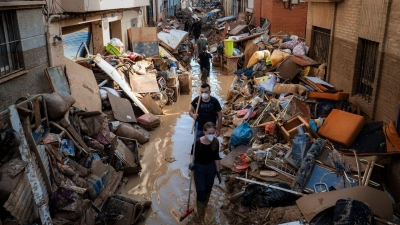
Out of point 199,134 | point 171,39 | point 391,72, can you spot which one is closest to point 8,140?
point 199,134

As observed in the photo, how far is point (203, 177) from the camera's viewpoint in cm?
574

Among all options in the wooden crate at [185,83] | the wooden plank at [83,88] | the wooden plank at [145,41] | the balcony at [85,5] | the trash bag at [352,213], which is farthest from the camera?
the wooden plank at [145,41]

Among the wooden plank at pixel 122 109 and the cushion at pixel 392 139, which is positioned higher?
the cushion at pixel 392 139

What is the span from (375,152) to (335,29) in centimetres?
472

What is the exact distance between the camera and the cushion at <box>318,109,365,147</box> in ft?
22.9

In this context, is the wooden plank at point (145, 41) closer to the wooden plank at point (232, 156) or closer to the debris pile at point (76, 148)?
the debris pile at point (76, 148)

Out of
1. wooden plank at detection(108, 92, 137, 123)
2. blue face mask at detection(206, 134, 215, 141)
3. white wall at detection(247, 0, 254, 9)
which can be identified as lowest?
wooden plank at detection(108, 92, 137, 123)

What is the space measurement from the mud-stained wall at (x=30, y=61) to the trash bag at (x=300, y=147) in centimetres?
560

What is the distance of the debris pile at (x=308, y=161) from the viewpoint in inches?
203

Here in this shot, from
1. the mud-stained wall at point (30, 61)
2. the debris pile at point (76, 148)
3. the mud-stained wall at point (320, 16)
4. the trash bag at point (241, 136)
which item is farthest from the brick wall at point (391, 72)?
the mud-stained wall at point (30, 61)

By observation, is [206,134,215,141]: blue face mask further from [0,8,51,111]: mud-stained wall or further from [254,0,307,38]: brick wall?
[254,0,307,38]: brick wall

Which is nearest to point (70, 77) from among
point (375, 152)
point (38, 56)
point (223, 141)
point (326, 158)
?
point (38, 56)

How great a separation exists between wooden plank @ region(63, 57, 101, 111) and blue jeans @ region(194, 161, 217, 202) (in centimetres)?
421

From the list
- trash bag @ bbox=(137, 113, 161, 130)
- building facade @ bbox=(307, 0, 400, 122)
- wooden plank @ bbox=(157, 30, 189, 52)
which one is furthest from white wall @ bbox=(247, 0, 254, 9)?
trash bag @ bbox=(137, 113, 161, 130)
